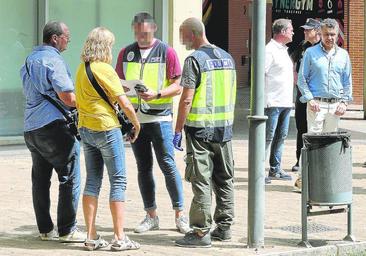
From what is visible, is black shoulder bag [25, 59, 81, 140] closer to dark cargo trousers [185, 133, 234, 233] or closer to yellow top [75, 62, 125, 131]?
yellow top [75, 62, 125, 131]

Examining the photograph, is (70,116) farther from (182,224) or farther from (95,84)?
(182,224)

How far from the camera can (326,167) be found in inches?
345

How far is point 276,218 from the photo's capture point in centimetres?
999

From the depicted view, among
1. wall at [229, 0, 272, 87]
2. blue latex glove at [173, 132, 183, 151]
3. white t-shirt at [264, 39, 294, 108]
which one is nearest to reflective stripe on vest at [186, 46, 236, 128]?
blue latex glove at [173, 132, 183, 151]

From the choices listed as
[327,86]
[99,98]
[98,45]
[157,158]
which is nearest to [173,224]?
[157,158]

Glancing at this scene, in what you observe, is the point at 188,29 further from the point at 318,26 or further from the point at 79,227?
the point at 318,26

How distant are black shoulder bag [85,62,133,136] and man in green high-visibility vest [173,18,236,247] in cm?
46

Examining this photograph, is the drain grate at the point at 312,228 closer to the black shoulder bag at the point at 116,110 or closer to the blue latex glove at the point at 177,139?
the blue latex glove at the point at 177,139

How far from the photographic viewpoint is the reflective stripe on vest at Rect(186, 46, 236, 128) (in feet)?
27.9

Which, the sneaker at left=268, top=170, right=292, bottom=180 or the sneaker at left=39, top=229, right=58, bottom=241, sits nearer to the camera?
the sneaker at left=39, top=229, right=58, bottom=241

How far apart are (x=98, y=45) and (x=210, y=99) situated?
1123 mm

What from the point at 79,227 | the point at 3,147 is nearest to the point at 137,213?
the point at 79,227

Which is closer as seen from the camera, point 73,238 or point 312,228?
point 73,238

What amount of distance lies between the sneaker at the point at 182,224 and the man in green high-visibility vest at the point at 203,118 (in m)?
0.50
